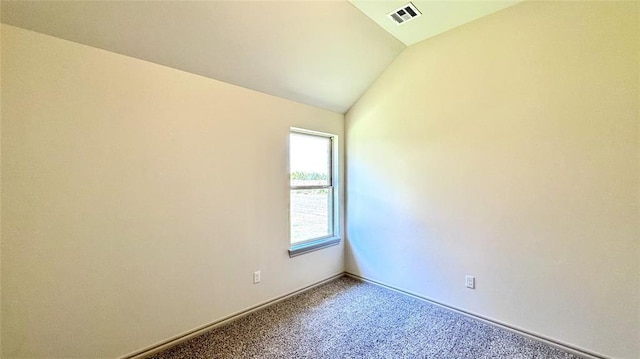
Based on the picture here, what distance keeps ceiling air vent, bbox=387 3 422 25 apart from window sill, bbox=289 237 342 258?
2486mm

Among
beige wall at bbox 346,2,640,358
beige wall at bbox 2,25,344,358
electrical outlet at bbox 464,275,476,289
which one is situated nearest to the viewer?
beige wall at bbox 2,25,344,358

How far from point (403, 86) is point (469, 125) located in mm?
852

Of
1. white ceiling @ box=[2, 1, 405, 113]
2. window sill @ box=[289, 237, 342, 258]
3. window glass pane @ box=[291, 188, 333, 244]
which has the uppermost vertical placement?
white ceiling @ box=[2, 1, 405, 113]

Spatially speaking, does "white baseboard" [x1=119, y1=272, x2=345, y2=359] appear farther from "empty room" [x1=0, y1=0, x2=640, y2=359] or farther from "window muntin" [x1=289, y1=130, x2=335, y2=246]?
"window muntin" [x1=289, y1=130, x2=335, y2=246]

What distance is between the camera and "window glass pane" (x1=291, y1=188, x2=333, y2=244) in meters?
3.21

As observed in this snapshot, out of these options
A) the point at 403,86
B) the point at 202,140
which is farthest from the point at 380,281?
the point at 202,140

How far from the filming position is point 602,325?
1.96 meters

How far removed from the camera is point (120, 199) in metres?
1.92

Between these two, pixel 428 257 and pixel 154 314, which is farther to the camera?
pixel 428 257

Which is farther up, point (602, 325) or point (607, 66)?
point (607, 66)

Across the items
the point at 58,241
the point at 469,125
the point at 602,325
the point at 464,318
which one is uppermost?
the point at 469,125

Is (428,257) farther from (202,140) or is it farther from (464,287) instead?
(202,140)

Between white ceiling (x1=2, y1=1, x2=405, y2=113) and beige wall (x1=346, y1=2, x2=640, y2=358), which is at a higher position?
white ceiling (x1=2, y1=1, x2=405, y2=113)

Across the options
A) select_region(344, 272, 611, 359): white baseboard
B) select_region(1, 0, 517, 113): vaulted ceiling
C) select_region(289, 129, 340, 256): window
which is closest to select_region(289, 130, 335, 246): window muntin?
select_region(289, 129, 340, 256): window
